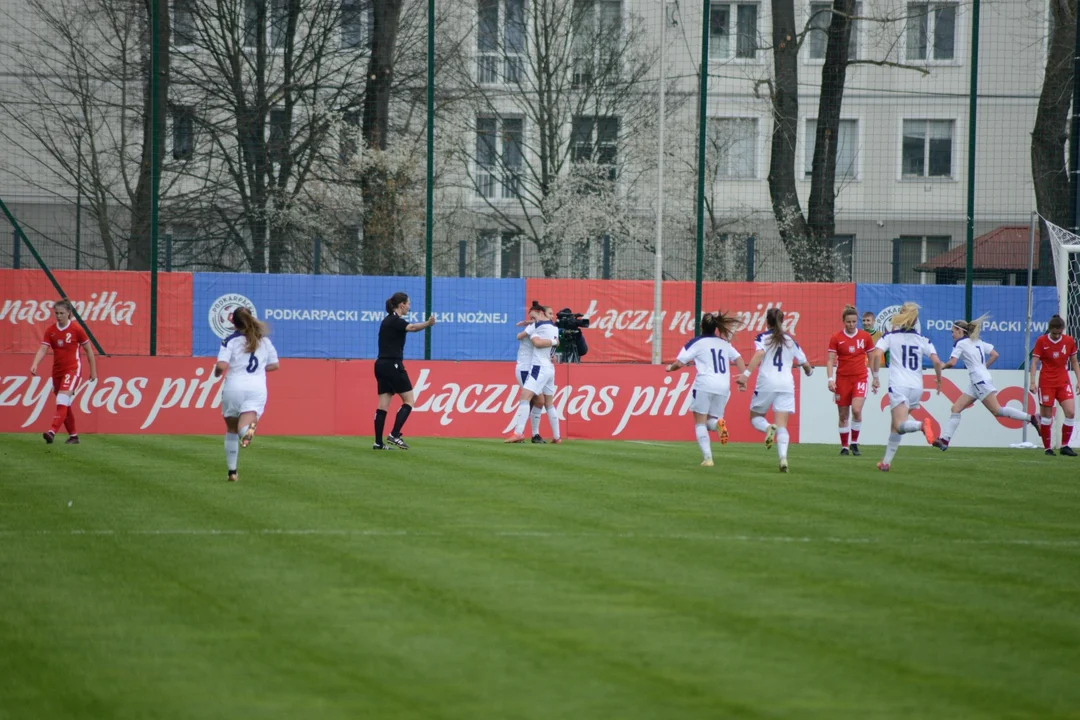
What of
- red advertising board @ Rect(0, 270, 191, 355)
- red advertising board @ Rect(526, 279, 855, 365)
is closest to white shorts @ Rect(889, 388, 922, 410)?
red advertising board @ Rect(526, 279, 855, 365)

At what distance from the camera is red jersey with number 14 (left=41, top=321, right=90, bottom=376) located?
62.5 ft

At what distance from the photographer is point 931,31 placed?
26.8 metres

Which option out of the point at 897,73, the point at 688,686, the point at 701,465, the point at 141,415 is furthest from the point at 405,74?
the point at 688,686

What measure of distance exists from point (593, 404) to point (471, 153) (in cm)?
1408

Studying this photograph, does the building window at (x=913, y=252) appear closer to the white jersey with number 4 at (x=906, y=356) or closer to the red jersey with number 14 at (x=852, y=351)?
the red jersey with number 14 at (x=852, y=351)

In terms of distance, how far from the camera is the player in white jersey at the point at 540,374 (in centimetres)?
2045

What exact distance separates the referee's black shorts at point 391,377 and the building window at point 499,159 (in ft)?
53.9

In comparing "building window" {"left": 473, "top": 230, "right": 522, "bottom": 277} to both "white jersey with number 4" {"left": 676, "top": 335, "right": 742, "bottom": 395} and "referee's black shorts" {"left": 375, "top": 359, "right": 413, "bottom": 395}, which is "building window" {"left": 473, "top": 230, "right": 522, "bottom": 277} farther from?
"white jersey with number 4" {"left": 676, "top": 335, "right": 742, "bottom": 395}

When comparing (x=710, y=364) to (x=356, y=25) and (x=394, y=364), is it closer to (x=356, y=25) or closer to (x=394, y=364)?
(x=394, y=364)

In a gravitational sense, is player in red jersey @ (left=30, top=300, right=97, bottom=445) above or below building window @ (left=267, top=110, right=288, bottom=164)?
below

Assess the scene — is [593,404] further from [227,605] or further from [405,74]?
[227,605]

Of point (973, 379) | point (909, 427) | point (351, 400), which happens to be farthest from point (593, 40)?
point (909, 427)

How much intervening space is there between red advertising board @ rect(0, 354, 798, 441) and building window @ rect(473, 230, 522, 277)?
7031 mm

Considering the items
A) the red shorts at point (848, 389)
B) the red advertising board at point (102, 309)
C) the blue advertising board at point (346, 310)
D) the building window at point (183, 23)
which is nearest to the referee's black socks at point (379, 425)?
the red shorts at point (848, 389)
